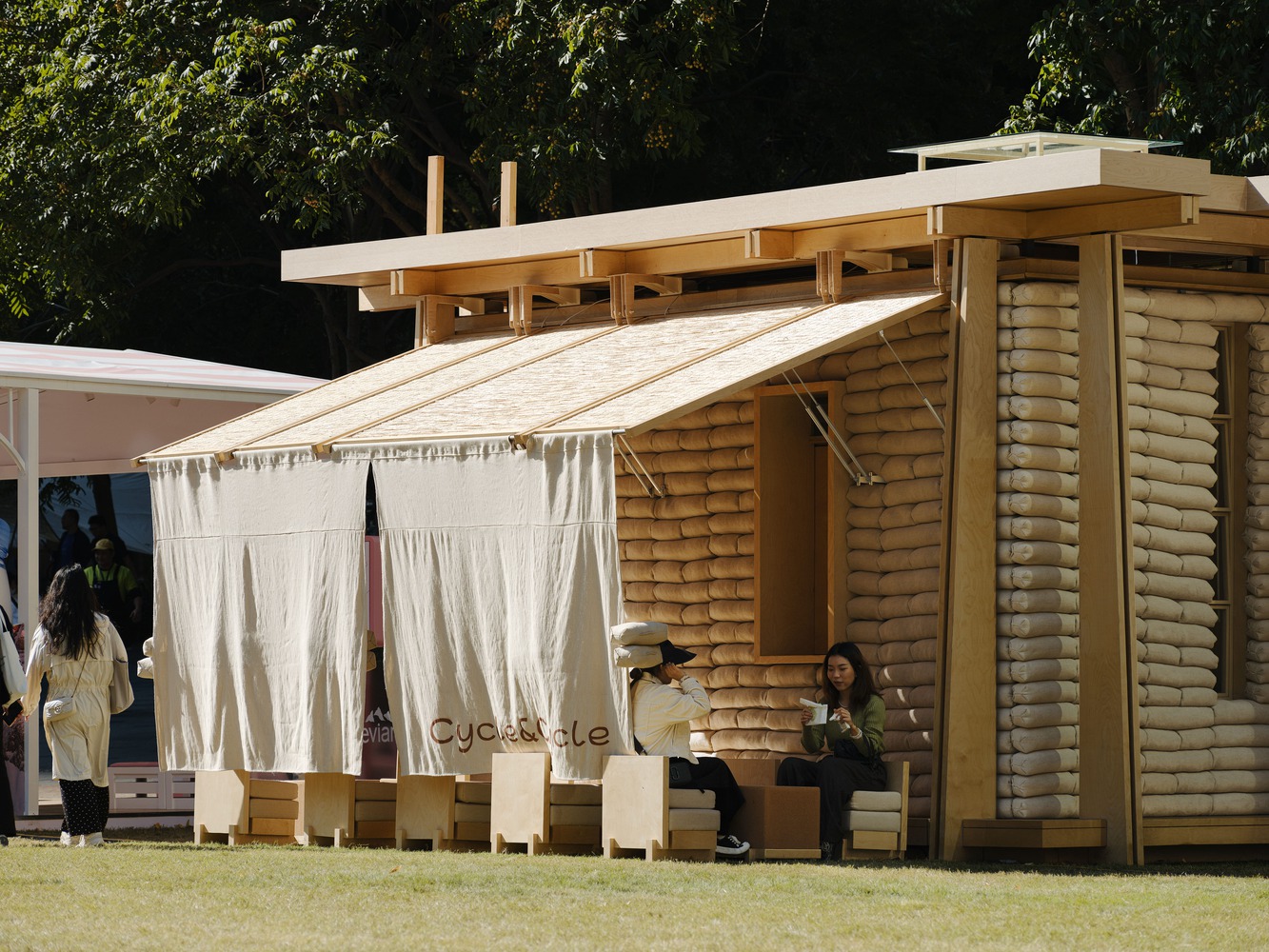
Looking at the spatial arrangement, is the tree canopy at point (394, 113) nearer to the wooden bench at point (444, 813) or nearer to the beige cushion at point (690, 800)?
the wooden bench at point (444, 813)

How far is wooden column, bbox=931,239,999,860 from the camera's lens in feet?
36.9

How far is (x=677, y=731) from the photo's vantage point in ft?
37.2

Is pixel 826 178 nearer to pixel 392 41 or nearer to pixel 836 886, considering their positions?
pixel 392 41

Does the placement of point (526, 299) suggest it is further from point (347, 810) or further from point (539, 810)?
point (539, 810)

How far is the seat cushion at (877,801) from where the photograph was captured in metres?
11.3

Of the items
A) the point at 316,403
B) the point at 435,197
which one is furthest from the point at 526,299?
the point at 316,403

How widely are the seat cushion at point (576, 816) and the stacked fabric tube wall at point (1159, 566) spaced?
206cm

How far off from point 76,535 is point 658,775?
10.1m

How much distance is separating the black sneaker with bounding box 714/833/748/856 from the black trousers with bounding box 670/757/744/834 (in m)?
0.15

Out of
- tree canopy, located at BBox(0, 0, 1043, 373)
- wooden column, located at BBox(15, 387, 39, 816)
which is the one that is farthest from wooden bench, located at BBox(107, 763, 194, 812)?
tree canopy, located at BBox(0, 0, 1043, 373)

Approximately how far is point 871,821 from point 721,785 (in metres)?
0.76

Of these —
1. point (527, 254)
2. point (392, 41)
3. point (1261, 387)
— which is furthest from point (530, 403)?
point (392, 41)

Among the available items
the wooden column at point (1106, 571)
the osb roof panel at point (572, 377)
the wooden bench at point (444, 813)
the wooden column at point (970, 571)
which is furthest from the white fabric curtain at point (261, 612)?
the wooden column at point (1106, 571)

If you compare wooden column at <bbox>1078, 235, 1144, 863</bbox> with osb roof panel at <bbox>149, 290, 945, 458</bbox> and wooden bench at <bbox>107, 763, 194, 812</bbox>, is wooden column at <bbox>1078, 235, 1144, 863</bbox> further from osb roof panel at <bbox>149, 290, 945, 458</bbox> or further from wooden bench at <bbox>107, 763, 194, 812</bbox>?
wooden bench at <bbox>107, 763, 194, 812</bbox>
